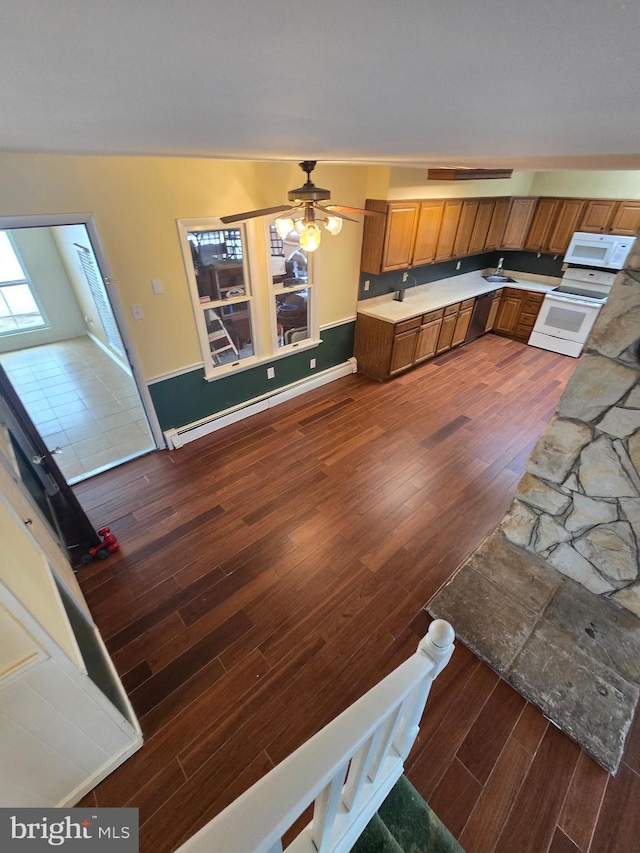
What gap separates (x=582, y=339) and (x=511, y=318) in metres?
1.11

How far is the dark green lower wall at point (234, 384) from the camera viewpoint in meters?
3.47

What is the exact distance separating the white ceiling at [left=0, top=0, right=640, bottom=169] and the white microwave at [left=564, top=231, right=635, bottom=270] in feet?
18.7

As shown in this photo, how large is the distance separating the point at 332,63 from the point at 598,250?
20.9ft

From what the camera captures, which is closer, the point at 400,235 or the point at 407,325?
the point at 400,235

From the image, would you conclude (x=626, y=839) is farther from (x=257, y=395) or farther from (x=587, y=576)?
(x=257, y=395)

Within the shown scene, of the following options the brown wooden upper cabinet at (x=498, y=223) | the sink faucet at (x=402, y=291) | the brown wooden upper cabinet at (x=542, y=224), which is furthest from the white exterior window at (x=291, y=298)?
the brown wooden upper cabinet at (x=542, y=224)

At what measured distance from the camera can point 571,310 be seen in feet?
17.0

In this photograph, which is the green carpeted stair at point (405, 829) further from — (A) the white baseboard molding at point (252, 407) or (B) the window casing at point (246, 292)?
(B) the window casing at point (246, 292)

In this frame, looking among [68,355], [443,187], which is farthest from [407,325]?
[68,355]

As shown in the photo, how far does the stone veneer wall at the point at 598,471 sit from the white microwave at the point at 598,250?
13.7 ft

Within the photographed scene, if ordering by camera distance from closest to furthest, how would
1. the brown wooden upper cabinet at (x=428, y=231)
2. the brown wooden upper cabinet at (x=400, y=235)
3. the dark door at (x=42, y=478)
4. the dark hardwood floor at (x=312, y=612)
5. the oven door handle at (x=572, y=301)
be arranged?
the dark hardwood floor at (x=312, y=612) < the dark door at (x=42, y=478) < the brown wooden upper cabinet at (x=400, y=235) < the brown wooden upper cabinet at (x=428, y=231) < the oven door handle at (x=572, y=301)

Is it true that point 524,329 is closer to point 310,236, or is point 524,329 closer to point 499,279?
point 499,279

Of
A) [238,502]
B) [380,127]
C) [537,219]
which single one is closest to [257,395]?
[238,502]

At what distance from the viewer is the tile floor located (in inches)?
142
